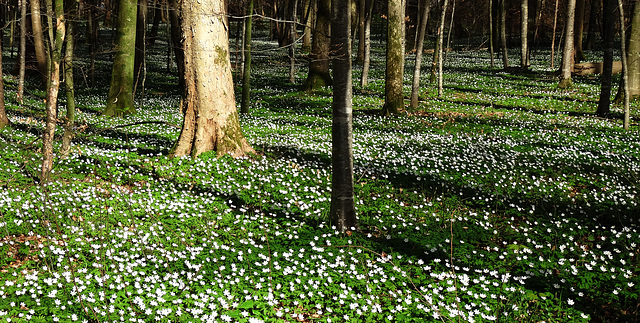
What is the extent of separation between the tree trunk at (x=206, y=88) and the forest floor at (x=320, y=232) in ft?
1.53

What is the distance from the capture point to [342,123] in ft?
20.5

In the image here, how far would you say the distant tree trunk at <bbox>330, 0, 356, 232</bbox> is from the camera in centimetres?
595

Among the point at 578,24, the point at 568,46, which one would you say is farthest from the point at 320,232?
the point at 578,24

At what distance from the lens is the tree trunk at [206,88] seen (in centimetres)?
934

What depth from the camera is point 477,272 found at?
5.90 metres

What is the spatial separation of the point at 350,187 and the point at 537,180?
5657 mm

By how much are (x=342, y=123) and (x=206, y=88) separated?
4.69 metres

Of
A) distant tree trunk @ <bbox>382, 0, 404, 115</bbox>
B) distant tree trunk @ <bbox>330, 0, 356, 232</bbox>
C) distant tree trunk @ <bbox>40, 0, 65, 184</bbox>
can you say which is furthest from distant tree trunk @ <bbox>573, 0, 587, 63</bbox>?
distant tree trunk @ <bbox>40, 0, 65, 184</bbox>

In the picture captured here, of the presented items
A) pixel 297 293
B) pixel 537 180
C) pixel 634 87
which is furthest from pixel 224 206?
pixel 634 87

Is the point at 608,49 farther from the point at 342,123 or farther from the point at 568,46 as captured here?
the point at 342,123

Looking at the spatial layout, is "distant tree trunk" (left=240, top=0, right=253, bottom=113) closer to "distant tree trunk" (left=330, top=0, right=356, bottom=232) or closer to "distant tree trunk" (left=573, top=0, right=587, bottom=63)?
"distant tree trunk" (left=330, top=0, right=356, bottom=232)

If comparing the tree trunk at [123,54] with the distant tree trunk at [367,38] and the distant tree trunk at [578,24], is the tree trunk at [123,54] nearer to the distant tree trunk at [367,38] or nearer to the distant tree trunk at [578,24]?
the distant tree trunk at [367,38]

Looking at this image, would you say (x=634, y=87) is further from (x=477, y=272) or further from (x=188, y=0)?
(x=188, y=0)

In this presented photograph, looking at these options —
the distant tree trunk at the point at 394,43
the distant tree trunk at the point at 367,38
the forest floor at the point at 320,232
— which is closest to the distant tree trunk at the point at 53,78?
the forest floor at the point at 320,232
